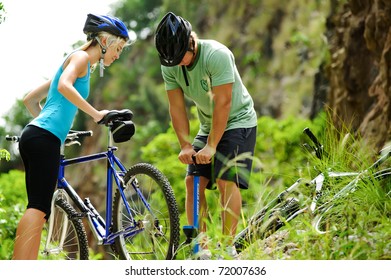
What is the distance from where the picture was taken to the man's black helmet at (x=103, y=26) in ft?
15.9

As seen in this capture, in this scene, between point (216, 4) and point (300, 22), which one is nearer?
point (300, 22)

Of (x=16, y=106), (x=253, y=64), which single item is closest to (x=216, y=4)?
(x=253, y=64)

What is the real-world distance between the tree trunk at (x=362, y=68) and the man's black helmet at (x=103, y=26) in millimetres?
4366

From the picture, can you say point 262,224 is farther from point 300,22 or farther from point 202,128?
point 300,22

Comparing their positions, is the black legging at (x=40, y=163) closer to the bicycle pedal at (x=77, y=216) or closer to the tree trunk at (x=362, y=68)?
the bicycle pedal at (x=77, y=216)

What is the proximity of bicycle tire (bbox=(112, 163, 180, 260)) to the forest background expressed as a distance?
347mm

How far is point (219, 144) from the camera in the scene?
488 cm

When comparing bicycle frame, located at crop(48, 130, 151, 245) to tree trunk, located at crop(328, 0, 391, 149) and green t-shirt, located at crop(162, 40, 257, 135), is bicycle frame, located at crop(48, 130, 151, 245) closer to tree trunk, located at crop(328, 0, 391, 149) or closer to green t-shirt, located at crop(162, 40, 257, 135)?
green t-shirt, located at crop(162, 40, 257, 135)

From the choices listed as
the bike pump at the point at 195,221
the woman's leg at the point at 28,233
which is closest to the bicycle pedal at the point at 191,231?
the bike pump at the point at 195,221

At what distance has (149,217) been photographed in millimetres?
4809

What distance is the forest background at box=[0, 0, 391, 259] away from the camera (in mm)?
7984

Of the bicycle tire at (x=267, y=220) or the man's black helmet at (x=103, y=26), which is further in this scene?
the man's black helmet at (x=103, y=26)

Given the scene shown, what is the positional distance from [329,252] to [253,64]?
64.8 ft

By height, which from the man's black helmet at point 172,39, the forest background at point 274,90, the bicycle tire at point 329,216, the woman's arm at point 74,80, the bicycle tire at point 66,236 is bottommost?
the forest background at point 274,90
